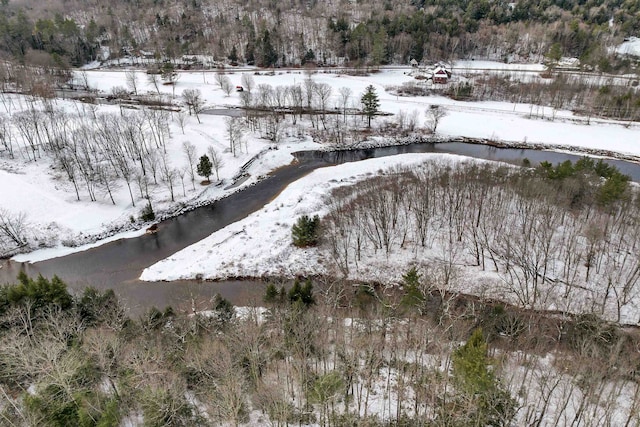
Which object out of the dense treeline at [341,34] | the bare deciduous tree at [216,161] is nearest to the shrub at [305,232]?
the bare deciduous tree at [216,161]

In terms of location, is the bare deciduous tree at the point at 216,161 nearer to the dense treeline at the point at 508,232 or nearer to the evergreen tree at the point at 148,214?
the evergreen tree at the point at 148,214

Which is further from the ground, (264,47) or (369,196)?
(264,47)

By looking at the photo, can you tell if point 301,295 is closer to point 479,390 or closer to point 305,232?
point 305,232

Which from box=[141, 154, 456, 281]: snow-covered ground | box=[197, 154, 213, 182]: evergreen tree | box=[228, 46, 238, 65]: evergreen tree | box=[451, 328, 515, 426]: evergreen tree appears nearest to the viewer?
box=[451, 328, 515, 426]: evergreen tree

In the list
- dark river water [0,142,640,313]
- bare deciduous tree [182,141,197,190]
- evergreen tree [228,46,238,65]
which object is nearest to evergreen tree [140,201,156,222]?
dark river water [0,142,640,313]

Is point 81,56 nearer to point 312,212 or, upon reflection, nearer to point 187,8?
point 187,8

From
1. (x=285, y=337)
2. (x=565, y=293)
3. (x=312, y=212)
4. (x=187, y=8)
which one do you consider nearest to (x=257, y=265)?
(x=312, y=212)

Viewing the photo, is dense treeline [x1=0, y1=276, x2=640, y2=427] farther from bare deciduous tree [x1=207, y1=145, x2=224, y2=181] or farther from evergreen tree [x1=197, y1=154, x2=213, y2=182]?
bare deciduous tree [x1=207, y1=145, x2=224, y2=181]

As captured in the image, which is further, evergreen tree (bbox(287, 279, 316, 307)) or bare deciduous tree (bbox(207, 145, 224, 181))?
bare deciduous tree (bbox(207, 145, 224, 181))
